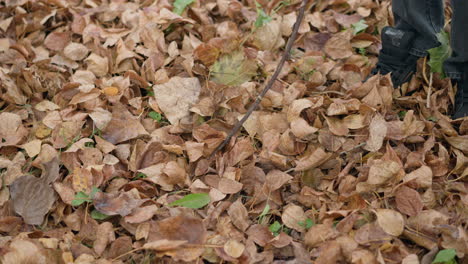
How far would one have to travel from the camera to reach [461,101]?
1468mm

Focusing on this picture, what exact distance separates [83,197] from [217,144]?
37 cm

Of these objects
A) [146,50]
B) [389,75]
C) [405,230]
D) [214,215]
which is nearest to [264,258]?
[214,215]

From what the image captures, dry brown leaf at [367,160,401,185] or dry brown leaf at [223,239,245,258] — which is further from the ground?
dry brown leaf at [367,160,401,185]

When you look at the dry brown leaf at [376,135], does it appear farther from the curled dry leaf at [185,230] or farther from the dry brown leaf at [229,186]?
the curled dry leaf at [185,230]

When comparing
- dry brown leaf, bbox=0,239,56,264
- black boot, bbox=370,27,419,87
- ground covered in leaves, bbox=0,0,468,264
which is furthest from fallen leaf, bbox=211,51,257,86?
dry brown leaf, bbox=0,239,56,264

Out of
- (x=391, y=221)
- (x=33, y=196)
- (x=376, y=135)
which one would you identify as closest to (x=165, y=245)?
(x=33, y=196)

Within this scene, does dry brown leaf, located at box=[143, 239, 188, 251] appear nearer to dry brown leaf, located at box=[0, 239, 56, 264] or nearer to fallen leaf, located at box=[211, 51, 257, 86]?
dry brown leaf, located at box=[0, 239, 56, 264]

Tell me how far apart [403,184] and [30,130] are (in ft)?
3.35

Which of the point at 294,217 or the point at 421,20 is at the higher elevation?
the point at 421,20

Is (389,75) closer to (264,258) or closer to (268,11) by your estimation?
(268,11)

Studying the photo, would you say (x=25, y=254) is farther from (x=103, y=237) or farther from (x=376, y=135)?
(x=376, y=135)

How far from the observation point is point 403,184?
4.05ft

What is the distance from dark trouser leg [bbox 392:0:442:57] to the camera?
1421 millimetres

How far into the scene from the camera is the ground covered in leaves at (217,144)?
1160 mm
